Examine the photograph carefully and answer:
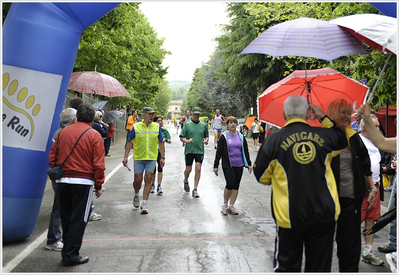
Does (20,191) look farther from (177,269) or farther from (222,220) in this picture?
(222,220)

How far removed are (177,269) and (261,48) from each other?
2601 mm

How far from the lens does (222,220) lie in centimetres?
731

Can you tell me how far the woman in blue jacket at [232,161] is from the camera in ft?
25.5

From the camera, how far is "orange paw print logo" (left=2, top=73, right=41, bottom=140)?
5.50 meters

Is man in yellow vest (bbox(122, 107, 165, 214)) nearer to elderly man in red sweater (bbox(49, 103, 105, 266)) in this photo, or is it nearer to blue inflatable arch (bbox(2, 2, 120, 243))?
blue inflatable arch (bbox(2, 2, 120, 243))

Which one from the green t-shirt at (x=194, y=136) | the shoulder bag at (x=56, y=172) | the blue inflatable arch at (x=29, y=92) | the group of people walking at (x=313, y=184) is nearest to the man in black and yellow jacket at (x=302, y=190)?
the group of people walking at (x=313, y=184)

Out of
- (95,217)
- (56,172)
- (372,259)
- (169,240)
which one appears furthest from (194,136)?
(372,259)

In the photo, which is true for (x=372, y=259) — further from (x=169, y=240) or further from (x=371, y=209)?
(x=169, y=240)

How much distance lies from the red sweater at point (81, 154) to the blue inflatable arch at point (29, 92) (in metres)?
0.73

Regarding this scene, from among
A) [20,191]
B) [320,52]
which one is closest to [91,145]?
[20,191]

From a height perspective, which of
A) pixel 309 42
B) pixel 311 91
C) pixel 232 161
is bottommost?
pixel 232 161

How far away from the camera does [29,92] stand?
5590mm

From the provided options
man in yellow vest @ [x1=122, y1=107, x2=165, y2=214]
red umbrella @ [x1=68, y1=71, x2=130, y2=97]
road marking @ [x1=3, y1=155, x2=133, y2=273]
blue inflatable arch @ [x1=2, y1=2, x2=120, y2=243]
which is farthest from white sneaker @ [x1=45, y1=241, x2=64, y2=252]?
red umbrella @ [x1=68, y1=71, x2=130, y2=97]

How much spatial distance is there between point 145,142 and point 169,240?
2515mm
